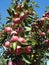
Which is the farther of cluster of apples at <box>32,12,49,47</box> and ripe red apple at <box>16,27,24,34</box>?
cluster of apples at <box>32,12,49,47</box>

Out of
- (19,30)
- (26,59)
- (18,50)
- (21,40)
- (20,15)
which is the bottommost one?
(26,59)

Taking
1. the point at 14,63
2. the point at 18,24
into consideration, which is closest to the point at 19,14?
the point at 18,24

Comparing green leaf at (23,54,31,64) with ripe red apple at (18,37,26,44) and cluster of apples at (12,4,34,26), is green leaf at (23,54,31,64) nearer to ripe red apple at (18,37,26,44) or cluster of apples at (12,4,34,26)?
ripe red apple at (18,37,26,44)

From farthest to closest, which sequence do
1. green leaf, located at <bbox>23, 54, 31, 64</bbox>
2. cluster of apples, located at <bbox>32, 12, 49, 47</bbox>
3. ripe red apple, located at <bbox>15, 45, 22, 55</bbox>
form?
cluster of apples, located at <bbox>32, 12, 49, 47</bbox> → green leaf, located at <bbox>23, 54, 31, 64</bbox> → ripe red apple, located at <bbox>15, 45, 22, 55</bbox>

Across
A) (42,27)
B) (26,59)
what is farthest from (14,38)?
(42,27)

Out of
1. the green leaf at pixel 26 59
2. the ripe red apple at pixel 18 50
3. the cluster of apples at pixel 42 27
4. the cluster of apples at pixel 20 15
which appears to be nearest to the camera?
the ripe red apple at pixel 18 50

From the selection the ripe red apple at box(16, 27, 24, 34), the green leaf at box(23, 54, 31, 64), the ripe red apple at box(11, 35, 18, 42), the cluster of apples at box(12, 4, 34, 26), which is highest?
the cluster of apples at box(12, 4, 34, 26)

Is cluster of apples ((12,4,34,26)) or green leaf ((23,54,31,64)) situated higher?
cluster of apples ((12,4,34,26))

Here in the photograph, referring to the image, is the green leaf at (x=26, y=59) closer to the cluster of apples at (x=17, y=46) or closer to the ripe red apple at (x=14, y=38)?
the cluster of apples at (x=17, y=46)

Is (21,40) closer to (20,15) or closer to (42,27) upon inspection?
(20,15)

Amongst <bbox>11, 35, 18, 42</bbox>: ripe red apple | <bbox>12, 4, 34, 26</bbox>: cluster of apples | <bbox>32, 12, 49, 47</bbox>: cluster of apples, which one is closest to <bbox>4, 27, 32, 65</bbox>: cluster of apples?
<bbox>11, 35, 18, 42</bbox>: ripe red apple

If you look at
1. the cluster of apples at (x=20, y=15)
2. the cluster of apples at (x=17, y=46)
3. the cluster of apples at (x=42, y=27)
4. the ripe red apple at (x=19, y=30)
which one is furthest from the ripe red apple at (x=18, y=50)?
the cluster of apples at (x=42, y=27)

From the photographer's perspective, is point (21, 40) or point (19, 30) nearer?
point (21, 40)

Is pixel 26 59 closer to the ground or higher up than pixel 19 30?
closer to the ground
